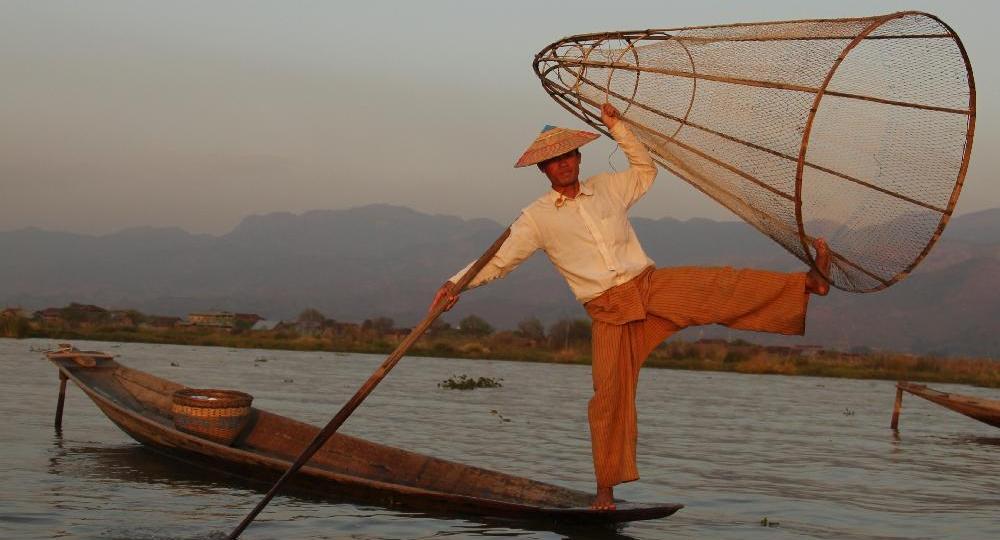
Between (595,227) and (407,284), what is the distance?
123 m

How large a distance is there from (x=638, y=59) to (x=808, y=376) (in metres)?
25.3

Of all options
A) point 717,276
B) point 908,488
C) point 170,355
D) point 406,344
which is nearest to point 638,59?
point 717,276

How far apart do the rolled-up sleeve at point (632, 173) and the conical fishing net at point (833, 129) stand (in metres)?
0.24

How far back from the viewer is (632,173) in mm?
5781

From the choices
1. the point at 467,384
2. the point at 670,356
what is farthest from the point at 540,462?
the point at 670,356

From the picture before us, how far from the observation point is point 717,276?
554 cm

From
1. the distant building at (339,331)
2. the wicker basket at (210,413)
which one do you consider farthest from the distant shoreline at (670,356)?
the wicker basket at (210,413)

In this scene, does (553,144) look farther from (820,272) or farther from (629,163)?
(820,272)

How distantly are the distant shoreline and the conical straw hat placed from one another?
2407 centimetres

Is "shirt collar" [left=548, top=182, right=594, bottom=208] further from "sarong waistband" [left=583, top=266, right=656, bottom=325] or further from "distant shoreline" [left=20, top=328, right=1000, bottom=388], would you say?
"distant shoreline" [left=20, top=328, right=1000, bottom=388]

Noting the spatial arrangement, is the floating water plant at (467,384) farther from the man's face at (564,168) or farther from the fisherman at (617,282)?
the man's face at (564,168)

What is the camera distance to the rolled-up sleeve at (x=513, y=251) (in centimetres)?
586

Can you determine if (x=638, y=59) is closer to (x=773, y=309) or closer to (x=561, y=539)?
(x=773, y=309)

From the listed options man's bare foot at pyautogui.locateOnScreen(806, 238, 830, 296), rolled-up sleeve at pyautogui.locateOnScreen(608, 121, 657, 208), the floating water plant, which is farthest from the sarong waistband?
the floating water plant
